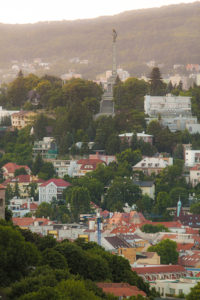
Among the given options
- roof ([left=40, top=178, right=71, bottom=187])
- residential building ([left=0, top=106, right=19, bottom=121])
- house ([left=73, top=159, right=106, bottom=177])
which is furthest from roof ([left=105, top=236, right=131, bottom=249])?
residential building ([left=0, top=106, right=19, bottom=121])

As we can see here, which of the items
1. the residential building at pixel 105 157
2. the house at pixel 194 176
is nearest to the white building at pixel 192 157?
the house at pixel 194 176

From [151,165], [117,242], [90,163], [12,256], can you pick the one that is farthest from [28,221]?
[12,256]

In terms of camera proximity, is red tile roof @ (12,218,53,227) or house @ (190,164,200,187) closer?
Result: red tile roof @ (12,218,53,227)

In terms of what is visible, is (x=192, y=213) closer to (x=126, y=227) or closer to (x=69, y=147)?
(x=126, y=227)

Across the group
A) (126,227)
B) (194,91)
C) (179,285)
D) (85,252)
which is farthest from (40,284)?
(194,91)

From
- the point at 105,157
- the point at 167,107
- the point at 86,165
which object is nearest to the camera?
the point at 86,165

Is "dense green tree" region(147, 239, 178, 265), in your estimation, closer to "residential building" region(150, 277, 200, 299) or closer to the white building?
"residential building" region(150, 277, 200, 299)

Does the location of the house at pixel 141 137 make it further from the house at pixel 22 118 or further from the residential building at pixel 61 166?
the house at pixel 22 118

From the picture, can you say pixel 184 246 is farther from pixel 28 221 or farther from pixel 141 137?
pixel 141 137
